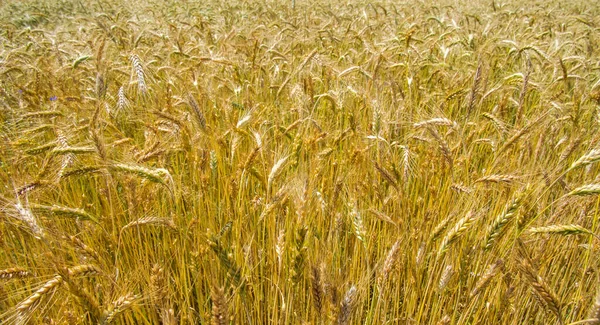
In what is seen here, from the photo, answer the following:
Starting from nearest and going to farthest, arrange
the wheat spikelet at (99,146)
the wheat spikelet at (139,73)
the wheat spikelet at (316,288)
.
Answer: the wheat spikelet at (316,288) < the wheat spikelet at (99,146) < the wheat spikelet at (139,73)

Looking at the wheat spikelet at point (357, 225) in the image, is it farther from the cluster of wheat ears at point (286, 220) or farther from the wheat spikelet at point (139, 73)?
the wheat spikelet at point (139, 73)

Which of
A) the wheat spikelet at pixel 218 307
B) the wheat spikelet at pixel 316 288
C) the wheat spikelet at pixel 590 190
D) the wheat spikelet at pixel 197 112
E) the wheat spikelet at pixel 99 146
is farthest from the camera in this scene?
the wheat spikelet at pixel 197 112

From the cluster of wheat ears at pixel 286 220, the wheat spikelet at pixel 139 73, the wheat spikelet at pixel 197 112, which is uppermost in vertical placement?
the wheat spikelet at pixel 139 73

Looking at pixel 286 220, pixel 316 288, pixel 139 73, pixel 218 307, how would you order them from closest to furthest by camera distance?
1. pixel 218 307
2. pixel 316 288
3. pixel 286 220
4. pixel 139 73

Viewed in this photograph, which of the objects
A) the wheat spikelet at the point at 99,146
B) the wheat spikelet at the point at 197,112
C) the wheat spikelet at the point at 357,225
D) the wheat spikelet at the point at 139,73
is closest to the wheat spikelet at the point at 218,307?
the wheat spikelet at the point at 357,225

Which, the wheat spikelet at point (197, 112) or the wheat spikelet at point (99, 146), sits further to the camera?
the wheat spikelet at point (197, 112)

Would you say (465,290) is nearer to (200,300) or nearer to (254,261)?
(254,261)

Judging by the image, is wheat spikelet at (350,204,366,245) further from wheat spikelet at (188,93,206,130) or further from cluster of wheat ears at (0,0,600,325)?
wheat spikelet at (188,93,206,130)

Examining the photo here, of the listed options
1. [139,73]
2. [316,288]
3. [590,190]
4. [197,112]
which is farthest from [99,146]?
[590,190]

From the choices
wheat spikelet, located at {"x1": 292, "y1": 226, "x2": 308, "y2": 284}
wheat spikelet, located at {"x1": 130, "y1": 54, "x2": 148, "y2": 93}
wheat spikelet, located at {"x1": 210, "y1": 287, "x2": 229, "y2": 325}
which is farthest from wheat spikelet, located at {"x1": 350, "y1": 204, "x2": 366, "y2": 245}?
wheat spikelet, located at {"x1": 130, "y1": 54, "x2": 148, "y2": 93}

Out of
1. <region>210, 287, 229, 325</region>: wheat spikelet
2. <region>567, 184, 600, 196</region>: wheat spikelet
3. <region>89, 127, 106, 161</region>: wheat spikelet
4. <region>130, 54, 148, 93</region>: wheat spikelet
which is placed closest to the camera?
<region>210, 287, 229, 325</region>: wheat spikelet

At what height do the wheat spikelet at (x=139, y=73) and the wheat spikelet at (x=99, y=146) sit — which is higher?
the wheat spikelet at (x=139, y=73)

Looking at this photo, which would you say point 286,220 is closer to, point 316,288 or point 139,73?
point 316,288

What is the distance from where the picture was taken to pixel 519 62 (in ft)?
13.6
